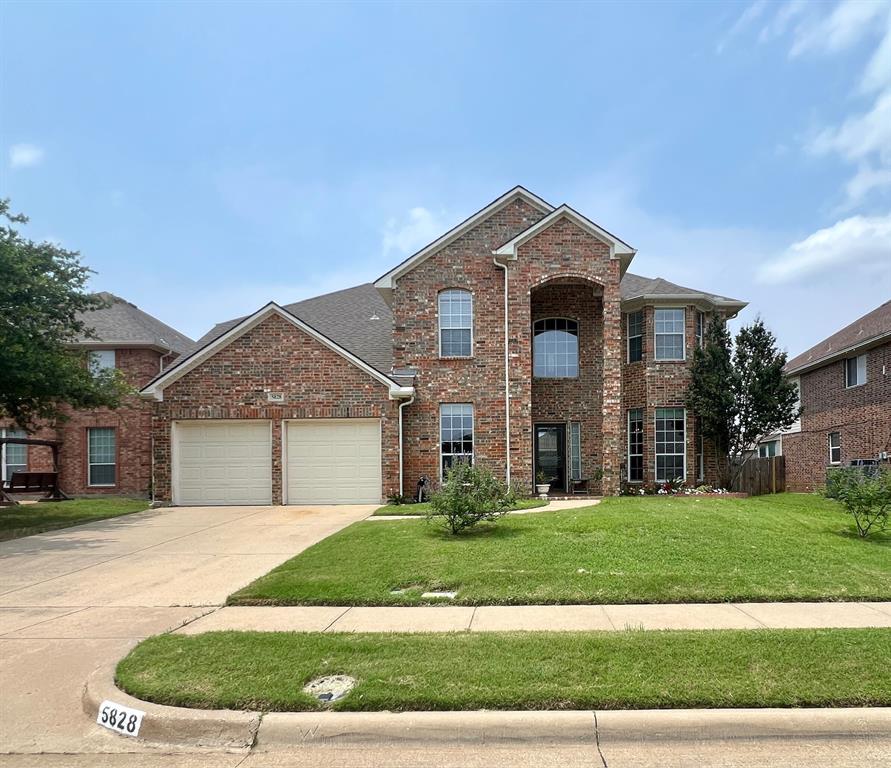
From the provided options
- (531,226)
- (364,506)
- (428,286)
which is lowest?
(364,506)

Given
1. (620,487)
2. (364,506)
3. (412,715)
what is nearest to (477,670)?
(412,715)

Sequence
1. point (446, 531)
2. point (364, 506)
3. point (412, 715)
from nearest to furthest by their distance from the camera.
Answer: point (412, 715)
point (446, 531)
point (364, 506)

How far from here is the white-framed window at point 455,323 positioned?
17812mm

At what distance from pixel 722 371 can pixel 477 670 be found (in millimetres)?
15964

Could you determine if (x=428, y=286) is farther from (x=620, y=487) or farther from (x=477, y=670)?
(x=477, y=670)

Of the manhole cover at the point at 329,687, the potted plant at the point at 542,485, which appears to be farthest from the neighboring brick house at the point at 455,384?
the manhole cover at the point at 329,687

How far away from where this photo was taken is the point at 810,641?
533 cm

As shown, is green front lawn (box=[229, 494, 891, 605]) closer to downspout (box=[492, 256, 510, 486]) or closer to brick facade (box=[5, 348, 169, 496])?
downspout (box=[492, 256, 510, 486])

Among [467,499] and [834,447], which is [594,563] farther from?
[834,447]

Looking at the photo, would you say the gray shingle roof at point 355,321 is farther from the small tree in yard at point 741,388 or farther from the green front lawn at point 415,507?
the small tree in yard at point 741,388

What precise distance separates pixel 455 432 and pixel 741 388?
875cm

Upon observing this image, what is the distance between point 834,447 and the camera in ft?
73.4

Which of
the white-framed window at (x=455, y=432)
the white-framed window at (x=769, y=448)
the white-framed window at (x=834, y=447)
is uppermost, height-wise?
the white-framed window at (x=455, y=432)

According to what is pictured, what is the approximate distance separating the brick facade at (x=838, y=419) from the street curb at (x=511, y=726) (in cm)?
1874
